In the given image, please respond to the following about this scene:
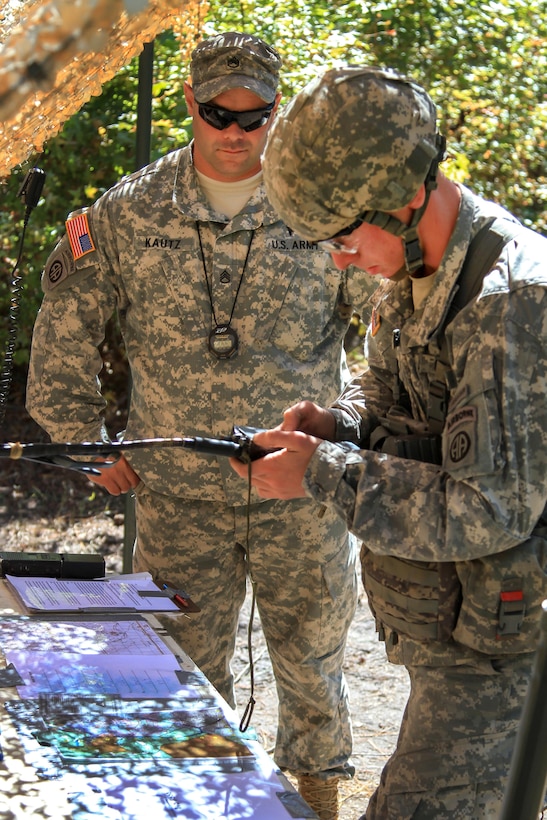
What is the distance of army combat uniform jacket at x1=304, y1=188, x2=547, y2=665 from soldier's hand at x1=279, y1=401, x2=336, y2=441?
0.23 m

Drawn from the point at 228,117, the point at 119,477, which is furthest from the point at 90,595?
the point at 228,117

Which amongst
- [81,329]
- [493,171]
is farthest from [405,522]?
[493,171]

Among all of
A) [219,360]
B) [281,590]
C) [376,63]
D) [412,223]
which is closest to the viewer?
[412,223]

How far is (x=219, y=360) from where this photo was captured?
3350mm

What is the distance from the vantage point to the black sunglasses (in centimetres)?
326

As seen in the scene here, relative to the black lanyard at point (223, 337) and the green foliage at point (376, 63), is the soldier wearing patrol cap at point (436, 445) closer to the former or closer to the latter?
the black lanyard at point (223, 337)

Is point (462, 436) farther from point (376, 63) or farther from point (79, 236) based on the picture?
point (376, 63)

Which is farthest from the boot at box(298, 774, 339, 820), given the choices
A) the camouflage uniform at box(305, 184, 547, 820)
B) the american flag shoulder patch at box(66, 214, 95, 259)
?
the american flag shoulder patch at box(66, 214, 95, 259)

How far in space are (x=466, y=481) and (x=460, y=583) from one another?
30cm

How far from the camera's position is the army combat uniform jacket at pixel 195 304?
3.35 meters

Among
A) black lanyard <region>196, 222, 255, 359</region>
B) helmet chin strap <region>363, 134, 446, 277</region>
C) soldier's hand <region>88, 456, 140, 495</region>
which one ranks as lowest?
soldier's hand <region>88, 456, 140, 495</region>

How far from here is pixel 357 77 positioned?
81.8 inches

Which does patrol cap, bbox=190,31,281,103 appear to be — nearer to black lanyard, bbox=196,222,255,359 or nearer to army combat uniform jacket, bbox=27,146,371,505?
army combat uniform jacket, bbox=27,146,371,505

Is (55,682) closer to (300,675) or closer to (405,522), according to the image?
(405,522)
